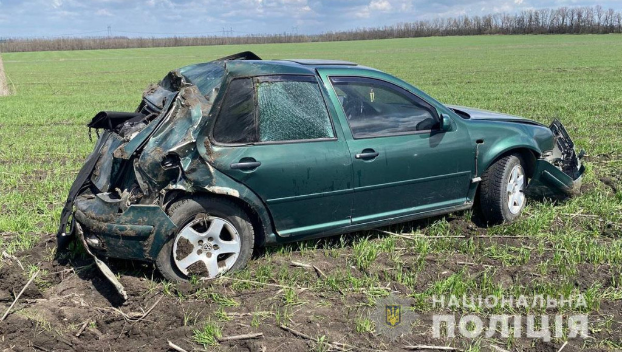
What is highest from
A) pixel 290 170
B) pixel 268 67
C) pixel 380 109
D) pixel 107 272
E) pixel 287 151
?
pixel 268 67

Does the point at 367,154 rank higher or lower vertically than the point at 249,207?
higher

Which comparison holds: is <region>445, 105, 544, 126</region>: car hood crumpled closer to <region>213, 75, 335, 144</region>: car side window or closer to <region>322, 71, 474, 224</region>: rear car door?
<region>322, 71, 474, 224</region>: rear car door

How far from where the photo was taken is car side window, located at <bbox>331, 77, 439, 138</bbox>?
466 cm

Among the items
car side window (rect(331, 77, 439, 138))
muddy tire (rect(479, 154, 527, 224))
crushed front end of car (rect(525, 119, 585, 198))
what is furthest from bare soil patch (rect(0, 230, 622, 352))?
crushed front end of car (rect(525, 119, 585, 198))

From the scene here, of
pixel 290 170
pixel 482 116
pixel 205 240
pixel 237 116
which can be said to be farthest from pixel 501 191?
pixel 205 240

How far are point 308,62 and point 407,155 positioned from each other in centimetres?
120

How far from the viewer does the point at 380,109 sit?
191 inches

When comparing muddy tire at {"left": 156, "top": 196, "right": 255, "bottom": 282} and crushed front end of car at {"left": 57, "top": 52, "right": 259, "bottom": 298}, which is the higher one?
crushed front end of car at {"left": 57, "top": 52, "right": 259, "bottom": 298}

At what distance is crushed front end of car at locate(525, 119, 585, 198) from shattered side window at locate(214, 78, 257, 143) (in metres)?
3.05

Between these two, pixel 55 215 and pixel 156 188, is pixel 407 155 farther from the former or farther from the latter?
pixel 55 215

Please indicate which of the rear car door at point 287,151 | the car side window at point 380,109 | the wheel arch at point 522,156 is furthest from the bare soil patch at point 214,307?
the car side window at point 380,109

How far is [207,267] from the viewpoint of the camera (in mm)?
4141

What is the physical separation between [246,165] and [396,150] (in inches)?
52.9

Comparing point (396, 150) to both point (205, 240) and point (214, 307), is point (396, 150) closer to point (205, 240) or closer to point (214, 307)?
point (205, 240)
